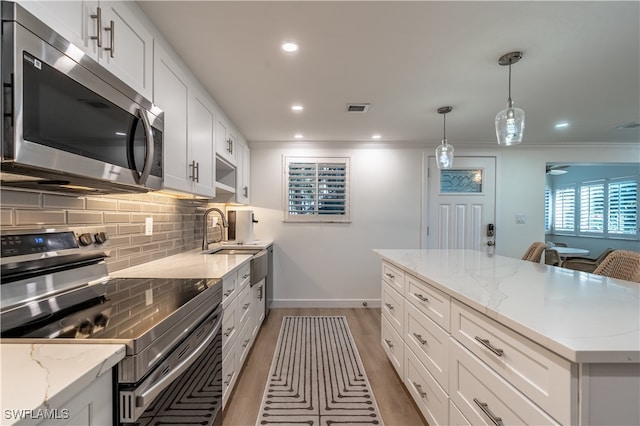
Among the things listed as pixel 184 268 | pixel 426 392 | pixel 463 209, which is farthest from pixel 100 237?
pixel 463 209

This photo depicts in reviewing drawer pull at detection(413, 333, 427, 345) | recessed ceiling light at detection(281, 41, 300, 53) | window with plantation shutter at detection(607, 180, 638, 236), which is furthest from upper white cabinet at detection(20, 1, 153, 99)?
window with plantation shutter at detection(607, 180, 638, 236)

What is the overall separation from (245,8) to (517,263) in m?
2.29

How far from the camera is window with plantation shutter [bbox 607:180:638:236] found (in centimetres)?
501

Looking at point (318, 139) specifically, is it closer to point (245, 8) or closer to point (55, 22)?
point (245, 8)

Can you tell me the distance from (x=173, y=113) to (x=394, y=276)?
1.92 metres

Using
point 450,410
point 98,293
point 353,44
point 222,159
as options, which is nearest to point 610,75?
point 353,44

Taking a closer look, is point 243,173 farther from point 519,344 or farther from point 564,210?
point 564,210

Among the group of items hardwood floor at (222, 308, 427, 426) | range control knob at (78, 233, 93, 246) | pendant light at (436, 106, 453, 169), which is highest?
pendant light at (436, 106, 453, 169)

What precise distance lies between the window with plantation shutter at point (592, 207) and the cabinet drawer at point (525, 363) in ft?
21.8

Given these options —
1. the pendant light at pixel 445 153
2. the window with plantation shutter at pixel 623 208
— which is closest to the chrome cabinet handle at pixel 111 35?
the pendant light at pixel 445 153

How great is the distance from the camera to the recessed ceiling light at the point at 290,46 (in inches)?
65.2

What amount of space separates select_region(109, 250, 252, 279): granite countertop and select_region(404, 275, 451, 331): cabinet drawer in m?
1.18

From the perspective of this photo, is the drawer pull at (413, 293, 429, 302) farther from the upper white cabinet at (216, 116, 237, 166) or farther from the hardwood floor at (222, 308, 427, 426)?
the upper white cabinet at (216, 116, 237, 166)

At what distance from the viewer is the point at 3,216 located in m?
1.00
